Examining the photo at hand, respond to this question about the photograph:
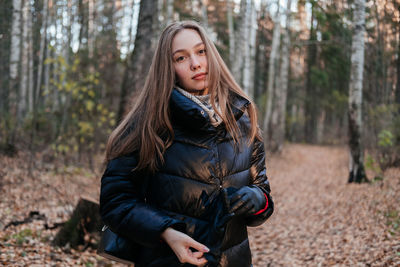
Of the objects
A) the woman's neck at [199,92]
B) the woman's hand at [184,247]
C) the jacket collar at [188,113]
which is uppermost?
the woman's neck at [199,92]

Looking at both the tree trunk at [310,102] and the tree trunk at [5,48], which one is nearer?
the tree trunk at [5,48]

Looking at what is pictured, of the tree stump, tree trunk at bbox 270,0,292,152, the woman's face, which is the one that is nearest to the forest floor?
the tree stump

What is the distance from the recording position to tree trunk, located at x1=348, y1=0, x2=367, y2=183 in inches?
396

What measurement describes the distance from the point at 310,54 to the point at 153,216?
1164 inches

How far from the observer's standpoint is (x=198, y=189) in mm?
1820

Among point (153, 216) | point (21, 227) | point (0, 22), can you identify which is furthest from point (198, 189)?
point (0, 22)

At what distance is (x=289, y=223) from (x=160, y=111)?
6280mm

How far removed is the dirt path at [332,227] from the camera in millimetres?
5320

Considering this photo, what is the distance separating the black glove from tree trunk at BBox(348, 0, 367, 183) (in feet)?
30.6

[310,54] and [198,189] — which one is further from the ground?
[310,54]

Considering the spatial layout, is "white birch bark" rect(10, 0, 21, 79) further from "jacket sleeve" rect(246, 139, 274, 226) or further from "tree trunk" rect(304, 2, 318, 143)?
"tree trunk" rect(304, 2, 318, 143)

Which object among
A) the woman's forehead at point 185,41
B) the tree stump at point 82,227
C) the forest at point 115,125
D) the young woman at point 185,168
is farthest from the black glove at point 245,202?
the tree stump at point 82,227

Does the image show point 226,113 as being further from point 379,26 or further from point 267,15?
point 267,15

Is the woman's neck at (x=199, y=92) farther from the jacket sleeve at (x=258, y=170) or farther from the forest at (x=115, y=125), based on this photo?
the forest at (x=115, y=125)
